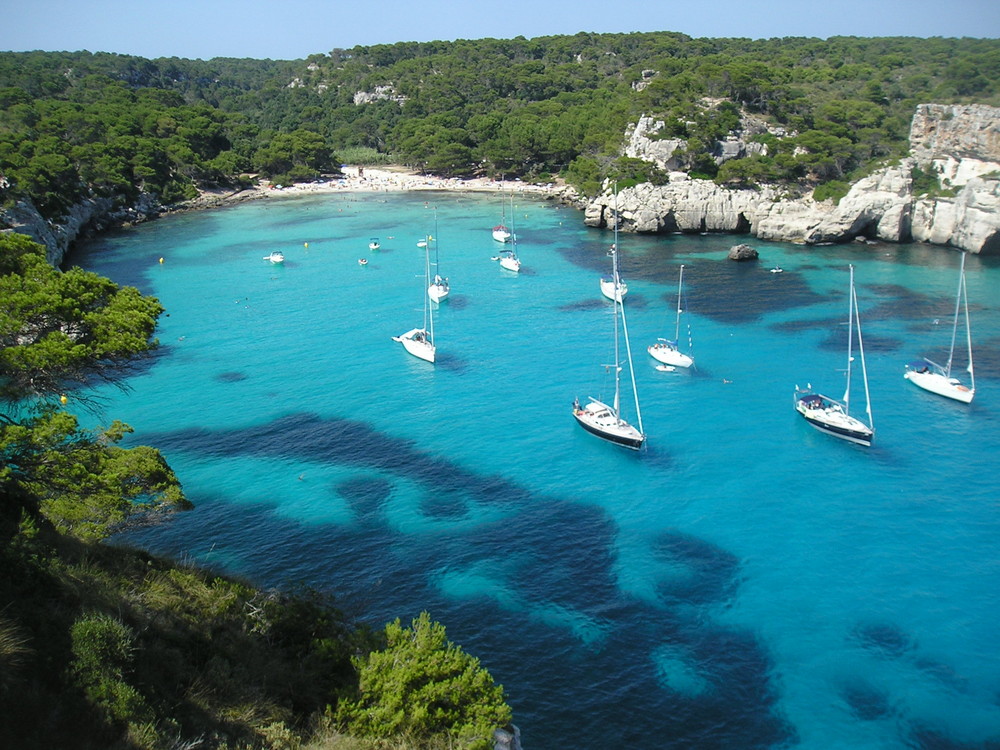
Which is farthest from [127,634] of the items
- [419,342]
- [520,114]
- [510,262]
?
[520,114]

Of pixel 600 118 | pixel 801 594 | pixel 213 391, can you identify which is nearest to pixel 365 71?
pixel 600 118

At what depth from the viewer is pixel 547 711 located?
24375 mm

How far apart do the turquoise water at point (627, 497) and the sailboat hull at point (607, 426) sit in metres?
0.65

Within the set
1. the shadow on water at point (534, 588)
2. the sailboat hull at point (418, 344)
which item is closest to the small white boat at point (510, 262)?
the sailboat hull at point (418, 344)

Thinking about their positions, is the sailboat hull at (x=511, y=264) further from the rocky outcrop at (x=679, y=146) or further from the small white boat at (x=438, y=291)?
the rocky outcrop at (x=679, y=146)

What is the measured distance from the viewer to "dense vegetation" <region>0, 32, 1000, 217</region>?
3967 inches

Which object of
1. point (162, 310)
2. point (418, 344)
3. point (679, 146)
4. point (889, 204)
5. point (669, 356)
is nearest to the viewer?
point (162, 310)

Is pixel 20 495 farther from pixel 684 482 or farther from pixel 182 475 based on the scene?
pixel 684 482

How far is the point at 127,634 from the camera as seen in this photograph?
16.2 meters

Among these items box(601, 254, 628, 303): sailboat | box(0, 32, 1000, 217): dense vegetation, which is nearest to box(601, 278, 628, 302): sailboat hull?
box(601, 254, 628, 303): sailboat

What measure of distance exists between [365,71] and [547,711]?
198386mm

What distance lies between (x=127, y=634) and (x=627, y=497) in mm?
25899

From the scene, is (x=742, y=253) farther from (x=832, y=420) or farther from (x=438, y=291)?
(x=832, y=420)

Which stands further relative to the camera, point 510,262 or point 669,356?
point 510,262
